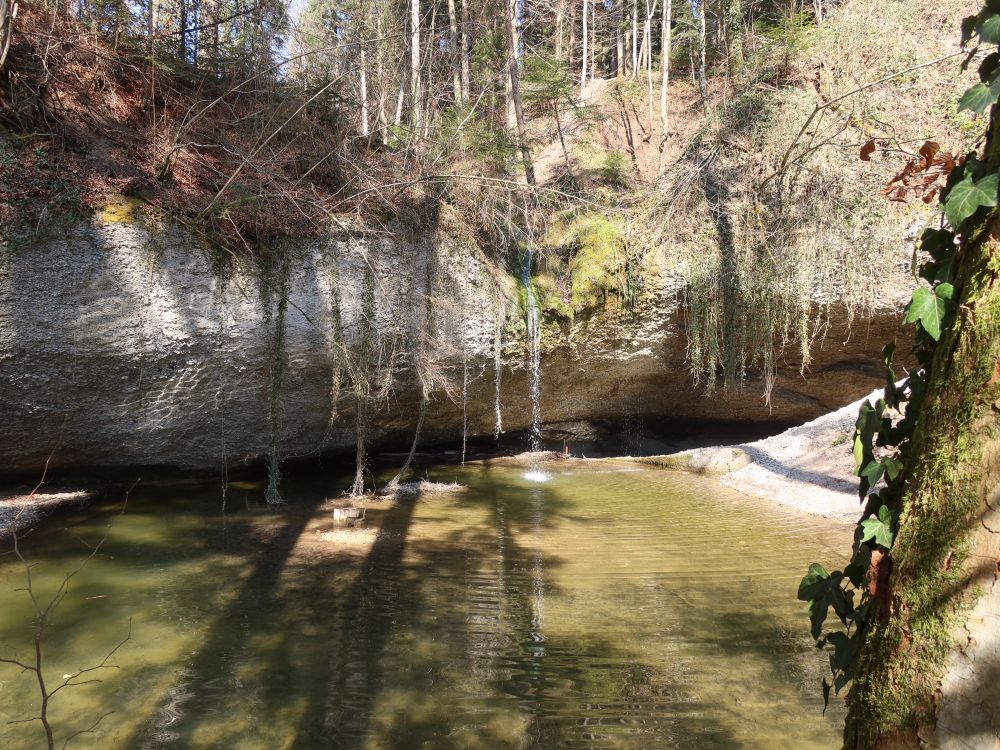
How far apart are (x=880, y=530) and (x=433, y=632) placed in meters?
3.32

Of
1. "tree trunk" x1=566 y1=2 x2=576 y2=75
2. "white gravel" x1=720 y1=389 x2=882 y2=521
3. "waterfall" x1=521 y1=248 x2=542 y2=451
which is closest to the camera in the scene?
"white gravel" x1=720 y1=389 x2=882 y2=521

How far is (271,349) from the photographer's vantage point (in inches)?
313

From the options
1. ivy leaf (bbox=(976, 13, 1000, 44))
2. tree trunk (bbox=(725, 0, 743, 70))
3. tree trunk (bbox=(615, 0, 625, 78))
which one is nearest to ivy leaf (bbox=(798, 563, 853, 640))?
ivy leaf (bbox=(976, 13, 1000, 44))

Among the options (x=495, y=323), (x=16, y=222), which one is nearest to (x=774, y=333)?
(x=495, y=323)

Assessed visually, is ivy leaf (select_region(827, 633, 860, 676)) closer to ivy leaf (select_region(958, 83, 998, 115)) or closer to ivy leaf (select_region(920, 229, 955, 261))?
ivy leaf (select_region(920, 229, 955, 261))

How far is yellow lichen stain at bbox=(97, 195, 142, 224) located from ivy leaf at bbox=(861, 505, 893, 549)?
25.7 ft

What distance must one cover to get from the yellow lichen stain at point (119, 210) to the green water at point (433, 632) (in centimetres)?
343

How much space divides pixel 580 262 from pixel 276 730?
320 inches

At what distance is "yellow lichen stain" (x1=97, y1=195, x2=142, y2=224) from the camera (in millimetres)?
6816

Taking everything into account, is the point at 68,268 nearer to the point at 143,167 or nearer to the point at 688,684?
the point at 143,167

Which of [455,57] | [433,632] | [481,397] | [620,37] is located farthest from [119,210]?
[620,37]

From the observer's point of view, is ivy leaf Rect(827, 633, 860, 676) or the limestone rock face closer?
ivy leaf Rect(827, 633, 860, 676)

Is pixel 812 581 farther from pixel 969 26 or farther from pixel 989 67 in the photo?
pixel 969 26

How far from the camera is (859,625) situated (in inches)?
53.9
